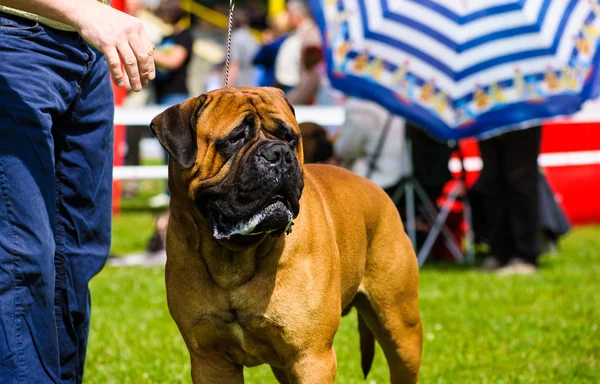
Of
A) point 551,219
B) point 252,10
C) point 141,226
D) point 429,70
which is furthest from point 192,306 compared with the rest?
point 252,10

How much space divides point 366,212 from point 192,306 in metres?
1.01

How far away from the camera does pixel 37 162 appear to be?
9.98 ft

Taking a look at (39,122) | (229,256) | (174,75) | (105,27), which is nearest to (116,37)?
(105,27)

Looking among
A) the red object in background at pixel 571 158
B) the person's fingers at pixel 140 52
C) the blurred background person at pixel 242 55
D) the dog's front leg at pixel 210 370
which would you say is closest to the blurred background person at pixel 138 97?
the blurred background person at pixel 242 55

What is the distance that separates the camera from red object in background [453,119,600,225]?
35.2ft

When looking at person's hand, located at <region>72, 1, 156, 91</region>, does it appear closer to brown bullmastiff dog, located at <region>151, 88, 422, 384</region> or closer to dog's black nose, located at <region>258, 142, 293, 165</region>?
brown bullmastiff dog, located at <region>151, 88, 422, 384</region>

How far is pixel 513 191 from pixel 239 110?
5.18m

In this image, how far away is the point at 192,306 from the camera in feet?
10.8

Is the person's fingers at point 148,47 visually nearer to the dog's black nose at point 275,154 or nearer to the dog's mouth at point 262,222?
the dog's black nose at point 275,154

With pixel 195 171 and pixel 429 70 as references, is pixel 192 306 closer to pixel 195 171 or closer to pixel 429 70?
pixel 195 171

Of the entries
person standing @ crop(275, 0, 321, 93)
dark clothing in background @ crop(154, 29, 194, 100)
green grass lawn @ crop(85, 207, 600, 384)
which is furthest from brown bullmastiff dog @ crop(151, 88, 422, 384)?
person standing @ crop(275, 0, 321, 93)

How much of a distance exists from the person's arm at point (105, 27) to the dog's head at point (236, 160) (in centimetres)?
36

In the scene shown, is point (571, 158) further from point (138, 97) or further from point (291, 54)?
point (138, 97)

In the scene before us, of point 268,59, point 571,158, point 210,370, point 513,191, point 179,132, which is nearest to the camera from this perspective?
point 179,132
